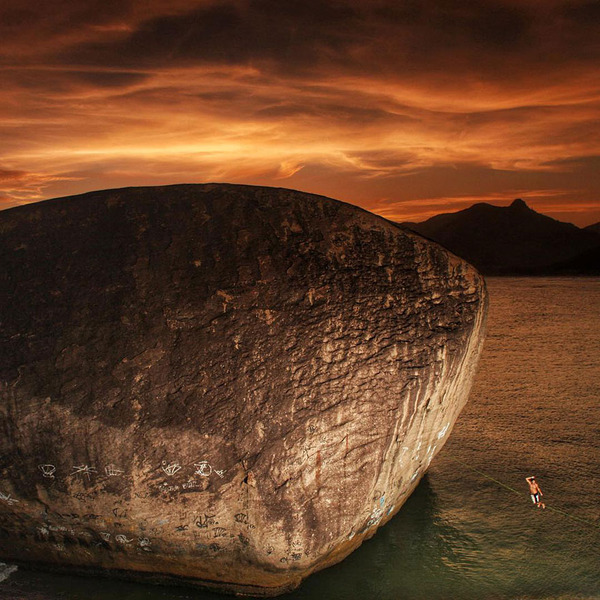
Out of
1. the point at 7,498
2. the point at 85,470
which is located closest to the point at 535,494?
the point at 85,470

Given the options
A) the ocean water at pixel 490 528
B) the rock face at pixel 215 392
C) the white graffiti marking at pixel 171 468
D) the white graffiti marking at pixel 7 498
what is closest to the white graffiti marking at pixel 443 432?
the rock face at pixel 215 392

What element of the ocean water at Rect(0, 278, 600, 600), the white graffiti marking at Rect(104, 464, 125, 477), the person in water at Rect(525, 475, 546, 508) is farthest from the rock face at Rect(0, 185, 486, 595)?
the person in water at Rect(525, 475, 546, 508)

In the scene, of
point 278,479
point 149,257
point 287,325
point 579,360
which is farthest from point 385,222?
point 579,360

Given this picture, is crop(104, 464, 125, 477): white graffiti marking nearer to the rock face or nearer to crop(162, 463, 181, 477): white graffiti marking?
the rock face

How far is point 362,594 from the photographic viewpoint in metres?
2.74

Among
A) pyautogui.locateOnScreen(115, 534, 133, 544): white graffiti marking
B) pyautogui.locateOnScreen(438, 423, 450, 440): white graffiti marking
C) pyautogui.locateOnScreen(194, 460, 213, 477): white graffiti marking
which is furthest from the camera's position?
pyautogui.locateOnScreen(438, 423, 450, 440): white graffiti marking

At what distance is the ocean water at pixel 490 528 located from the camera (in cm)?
274

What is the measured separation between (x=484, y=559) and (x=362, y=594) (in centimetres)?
65

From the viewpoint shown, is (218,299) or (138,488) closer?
(138,488)

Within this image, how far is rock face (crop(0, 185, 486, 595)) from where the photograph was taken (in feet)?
8.59

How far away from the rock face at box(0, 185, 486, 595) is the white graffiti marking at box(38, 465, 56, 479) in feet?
0.03

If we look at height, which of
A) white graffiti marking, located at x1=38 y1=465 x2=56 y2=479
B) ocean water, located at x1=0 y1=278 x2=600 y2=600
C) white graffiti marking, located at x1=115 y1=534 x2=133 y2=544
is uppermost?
white graffiti marking, located at x1=38 y1=465 x2=56 y2=479

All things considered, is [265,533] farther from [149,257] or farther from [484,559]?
[149,257]

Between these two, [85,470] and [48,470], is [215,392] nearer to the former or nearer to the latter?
[85,470]
